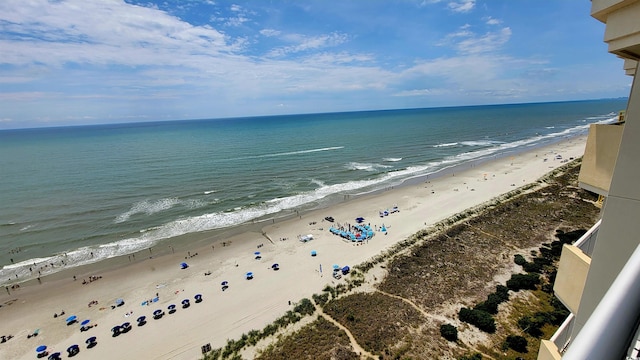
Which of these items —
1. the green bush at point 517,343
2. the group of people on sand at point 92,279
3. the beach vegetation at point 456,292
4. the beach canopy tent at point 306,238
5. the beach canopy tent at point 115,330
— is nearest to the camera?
the green bush at point 517,343

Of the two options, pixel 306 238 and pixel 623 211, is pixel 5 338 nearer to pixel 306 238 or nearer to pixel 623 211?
pixel 306 238

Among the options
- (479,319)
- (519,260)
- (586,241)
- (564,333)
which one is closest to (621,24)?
(586,241)

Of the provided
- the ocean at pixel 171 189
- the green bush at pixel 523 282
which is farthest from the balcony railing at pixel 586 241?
the ocean at pixel 171 189

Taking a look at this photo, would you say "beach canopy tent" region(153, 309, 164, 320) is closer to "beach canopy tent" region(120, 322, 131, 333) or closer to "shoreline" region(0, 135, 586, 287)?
"beach canopy tent" region(120, 322, 131, 333)

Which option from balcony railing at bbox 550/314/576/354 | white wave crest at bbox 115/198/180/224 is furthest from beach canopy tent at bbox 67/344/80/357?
balcony railing at bbox 550/314/576/354

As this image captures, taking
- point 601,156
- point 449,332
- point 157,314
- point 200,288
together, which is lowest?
point 200,288

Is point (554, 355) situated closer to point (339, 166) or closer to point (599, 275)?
point (599, 275)

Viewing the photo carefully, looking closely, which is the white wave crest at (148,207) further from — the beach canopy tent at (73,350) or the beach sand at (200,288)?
the beach canopy tent at (73,350)
